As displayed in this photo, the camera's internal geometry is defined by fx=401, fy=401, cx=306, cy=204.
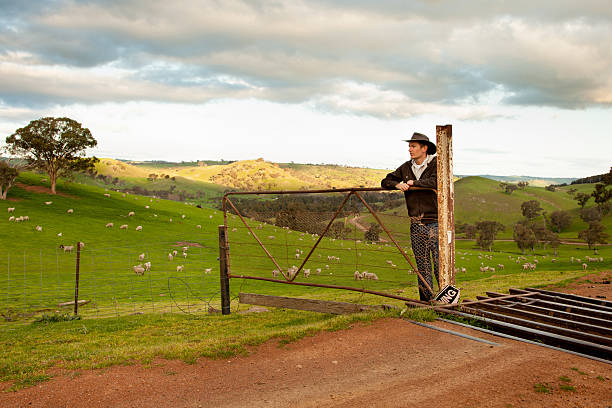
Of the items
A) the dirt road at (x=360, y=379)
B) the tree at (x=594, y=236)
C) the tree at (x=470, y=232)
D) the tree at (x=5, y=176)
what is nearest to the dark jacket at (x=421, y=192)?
the dirt road at (x=360, y=379)

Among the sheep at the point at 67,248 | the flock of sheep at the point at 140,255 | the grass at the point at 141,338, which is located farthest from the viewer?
the sheep at the point at 67,248

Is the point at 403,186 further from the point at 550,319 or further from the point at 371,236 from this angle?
the point at 371,236

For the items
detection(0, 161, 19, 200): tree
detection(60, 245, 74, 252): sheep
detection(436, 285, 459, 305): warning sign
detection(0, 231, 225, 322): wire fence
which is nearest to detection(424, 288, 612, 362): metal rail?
detection(436, 285, 459, 305): warning sign

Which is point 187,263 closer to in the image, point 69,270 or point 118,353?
point 69,270

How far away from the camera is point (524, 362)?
584 centimetres

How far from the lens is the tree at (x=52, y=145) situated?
5478 centimetres

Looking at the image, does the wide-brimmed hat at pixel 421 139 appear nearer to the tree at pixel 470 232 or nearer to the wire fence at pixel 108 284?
the wire fence at pixel 108 284

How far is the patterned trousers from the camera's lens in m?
9.00

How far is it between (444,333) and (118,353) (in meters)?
6.05

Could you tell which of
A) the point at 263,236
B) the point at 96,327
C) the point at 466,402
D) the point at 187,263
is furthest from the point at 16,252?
the point at 466,402

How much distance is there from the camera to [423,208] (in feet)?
30.1

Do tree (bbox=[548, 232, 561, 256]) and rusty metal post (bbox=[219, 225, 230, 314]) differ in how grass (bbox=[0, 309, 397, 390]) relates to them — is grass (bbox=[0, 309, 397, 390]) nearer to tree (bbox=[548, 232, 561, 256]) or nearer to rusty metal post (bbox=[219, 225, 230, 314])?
rusty metal post (bbox=[219, 225, 230, 314])

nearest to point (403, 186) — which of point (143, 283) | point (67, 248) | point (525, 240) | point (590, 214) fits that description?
point (143, 283)

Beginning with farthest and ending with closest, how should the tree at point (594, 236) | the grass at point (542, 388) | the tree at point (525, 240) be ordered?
the tree at point (525, 240) < the tree at point (594, 236) < the grass at point (542, 388)
